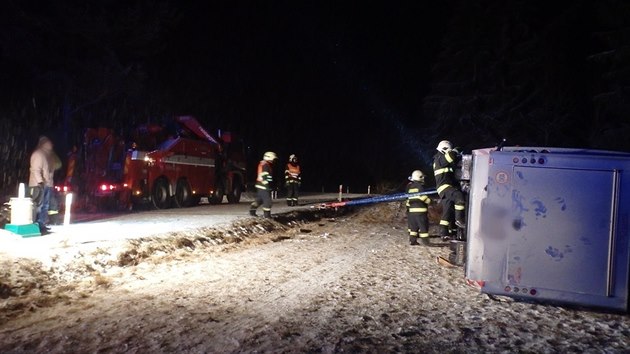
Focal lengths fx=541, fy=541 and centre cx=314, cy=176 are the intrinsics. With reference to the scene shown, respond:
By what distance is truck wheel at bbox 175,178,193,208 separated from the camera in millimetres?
18594

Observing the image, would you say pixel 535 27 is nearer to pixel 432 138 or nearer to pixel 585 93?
pixel 585 93

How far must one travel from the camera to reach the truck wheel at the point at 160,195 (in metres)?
17.5

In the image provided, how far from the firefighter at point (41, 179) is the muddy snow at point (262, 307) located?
2.72m

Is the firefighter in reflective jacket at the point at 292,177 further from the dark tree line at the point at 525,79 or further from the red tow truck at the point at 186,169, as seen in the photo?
the dark tree line at the point at 525,79

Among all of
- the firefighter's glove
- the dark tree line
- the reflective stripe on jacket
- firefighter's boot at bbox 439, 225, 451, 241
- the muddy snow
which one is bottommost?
the muddy snow

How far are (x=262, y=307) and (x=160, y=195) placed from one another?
1226 centimetres

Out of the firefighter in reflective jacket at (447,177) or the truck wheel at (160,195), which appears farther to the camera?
the truck wheel at (160,195)

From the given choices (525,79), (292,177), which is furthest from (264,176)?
(525,79)

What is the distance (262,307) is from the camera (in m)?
6.45

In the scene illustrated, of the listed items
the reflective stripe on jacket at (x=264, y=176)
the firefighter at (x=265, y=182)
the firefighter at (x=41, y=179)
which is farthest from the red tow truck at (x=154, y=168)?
the reflective stripe on jacket at (x=264, y=176)

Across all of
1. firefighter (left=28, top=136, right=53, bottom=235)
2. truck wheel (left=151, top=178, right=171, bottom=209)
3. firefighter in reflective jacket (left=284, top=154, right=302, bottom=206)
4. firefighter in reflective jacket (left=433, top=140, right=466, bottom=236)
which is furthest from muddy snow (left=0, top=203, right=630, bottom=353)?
firefighter in reflective jacket (left=284, top=154, right=302, bottom=206)

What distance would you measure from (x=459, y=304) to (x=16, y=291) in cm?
571

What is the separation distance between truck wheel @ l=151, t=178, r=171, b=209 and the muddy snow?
23.9ft

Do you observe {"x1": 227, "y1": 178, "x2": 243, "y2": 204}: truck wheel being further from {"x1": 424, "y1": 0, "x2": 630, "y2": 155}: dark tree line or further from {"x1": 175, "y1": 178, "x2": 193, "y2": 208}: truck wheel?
{"x1": 424, "y1": 0, "x2": 630, "y2": 155}: dark tree line
